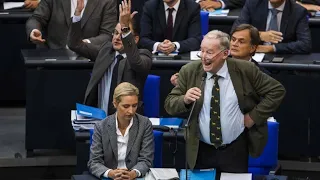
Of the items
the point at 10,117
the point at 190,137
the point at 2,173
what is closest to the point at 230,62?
the point at 190,137

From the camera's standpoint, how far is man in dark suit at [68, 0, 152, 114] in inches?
299

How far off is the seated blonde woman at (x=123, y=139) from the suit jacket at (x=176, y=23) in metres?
2.10

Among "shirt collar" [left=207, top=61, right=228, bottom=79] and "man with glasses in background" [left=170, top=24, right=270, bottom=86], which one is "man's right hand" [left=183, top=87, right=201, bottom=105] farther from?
"man with glasses in background" [left=170, top=24, right=270, bottom=86]

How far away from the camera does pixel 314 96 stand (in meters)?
8.62

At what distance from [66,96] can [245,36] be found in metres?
1.81

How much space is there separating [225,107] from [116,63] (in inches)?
60.2

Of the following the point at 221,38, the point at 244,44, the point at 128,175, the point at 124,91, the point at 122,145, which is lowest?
the point at 128,175

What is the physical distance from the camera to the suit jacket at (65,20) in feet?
29.4

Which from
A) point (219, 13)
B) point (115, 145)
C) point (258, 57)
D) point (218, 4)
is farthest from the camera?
point (218, 4)

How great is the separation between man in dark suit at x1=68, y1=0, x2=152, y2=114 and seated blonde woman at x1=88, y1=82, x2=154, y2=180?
617mm

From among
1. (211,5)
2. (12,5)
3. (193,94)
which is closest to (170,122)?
(193,94)

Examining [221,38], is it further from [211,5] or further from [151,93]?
[211,5]

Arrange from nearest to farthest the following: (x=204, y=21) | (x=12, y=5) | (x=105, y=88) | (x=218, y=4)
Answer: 1. (x=105, y=88)
2. (x=204, y=21)
3. (x=218, y=4)
4. (x=12, y=5)

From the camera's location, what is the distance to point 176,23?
9172mm
